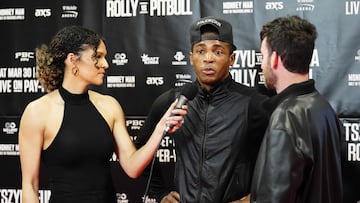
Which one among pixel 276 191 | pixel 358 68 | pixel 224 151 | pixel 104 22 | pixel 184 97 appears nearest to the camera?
pixel 276 191

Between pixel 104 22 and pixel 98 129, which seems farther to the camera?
pixel 104 22

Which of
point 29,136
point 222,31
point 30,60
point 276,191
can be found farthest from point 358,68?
point 30,60

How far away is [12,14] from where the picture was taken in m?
2.94

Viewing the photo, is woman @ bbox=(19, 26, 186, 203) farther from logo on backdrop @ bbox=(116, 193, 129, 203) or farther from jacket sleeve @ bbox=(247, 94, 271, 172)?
logo on backdrop @ bbox=(116, 193, 129, 203)

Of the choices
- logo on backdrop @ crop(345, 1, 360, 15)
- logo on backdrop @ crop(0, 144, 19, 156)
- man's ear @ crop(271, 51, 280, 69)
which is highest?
logo on backdrop @ crop(345, 1, 360, 15)

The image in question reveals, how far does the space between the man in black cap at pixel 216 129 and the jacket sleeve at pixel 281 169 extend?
17.7 inches

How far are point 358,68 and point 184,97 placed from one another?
1.04 meters

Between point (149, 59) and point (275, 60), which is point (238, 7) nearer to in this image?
point (149, 59)

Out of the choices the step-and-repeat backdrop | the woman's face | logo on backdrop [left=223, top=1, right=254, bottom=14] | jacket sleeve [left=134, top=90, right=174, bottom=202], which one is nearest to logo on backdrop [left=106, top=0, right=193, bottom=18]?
the step-and-repeat backdrop

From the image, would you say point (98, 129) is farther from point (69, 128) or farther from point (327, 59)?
point (327, 59)

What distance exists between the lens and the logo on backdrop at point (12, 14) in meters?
2.93

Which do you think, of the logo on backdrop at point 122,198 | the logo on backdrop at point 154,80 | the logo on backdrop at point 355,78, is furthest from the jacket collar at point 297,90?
the logo on backdrop at point 122,198

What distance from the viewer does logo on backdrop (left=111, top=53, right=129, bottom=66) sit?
2.77m

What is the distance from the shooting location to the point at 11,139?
295 centimetres
